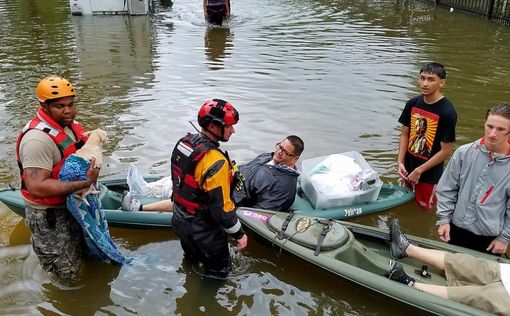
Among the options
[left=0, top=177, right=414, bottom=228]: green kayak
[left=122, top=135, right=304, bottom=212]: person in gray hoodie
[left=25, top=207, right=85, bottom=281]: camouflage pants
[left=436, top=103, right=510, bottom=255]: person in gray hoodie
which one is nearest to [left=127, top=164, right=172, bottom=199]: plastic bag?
[left=0, top=177, right=414, bottom=228]: green kayak

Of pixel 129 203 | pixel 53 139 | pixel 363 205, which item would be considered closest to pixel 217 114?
pixel 53 139

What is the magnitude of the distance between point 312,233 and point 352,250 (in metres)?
0.43

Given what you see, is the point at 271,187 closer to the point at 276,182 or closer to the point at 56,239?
the point at 276,182

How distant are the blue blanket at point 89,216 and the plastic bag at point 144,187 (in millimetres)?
1171

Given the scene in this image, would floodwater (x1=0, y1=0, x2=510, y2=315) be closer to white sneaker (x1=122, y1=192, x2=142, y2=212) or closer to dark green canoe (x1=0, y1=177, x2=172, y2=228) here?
dark green canoe (x1=0, y1=177, x2=172, y2=228)

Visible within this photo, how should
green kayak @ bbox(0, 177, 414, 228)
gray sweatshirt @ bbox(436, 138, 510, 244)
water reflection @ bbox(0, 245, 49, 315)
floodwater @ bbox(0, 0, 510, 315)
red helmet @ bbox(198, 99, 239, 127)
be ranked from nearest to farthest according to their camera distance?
red helmet @ bbox(198, 99, 239, 127), gray sweatshirt @ bbox(436, 138, 510, 244), water reflection @ bbox(0, 245, 49, 315), floodwater @ bbox(0, 0, 510, 315), green kayak @ bbox(0, 177, 414, 228)

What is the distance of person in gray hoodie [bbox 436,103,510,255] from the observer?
3.75 metres

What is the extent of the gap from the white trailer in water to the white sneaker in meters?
15.7

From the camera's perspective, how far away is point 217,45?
1459 centimetres

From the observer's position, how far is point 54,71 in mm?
11500

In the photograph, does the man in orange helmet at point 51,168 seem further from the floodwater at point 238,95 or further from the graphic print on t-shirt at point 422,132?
the graphic print on t-shirt at point 422,132

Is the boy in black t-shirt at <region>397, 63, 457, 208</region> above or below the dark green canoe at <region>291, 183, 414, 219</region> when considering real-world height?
above

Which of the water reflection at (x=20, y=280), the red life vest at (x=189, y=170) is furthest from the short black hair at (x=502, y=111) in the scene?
the water reflection at (x=20, y=280)

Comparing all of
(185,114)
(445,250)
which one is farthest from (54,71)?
(445,250)
